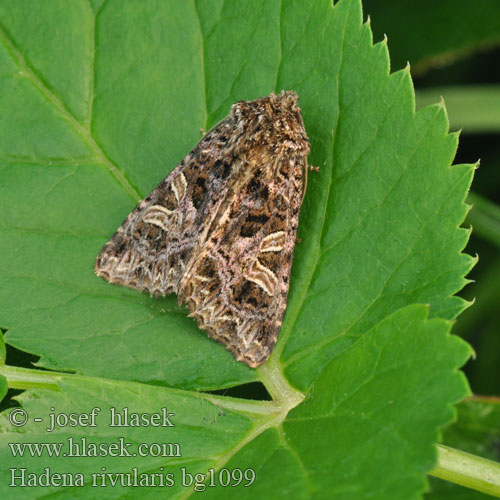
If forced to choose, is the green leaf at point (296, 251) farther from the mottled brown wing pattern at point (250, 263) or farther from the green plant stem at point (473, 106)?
the green plant stem at point (473, 106)

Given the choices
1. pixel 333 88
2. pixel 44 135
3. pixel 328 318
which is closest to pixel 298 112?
pixel 333 88

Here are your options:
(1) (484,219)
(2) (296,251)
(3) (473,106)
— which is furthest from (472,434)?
(3) (473,106)

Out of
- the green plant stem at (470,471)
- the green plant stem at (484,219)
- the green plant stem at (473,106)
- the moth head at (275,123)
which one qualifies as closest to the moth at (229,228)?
the moth head at (275,123)

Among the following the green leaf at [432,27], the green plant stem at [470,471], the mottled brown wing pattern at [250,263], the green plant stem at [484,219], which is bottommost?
the green plant stem at [470,471]

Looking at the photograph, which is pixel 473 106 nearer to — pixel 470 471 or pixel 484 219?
pixel 484 219

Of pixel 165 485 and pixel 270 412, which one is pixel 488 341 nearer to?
pixel 270 412

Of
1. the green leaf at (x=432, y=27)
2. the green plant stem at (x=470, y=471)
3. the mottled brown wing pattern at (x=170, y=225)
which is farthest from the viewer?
the green leaf at (x=432, y=27)

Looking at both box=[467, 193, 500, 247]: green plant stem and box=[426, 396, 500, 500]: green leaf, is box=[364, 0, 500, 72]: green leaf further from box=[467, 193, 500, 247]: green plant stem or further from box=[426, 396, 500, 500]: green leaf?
box=[426, 396, 500, 500]: green leaf
